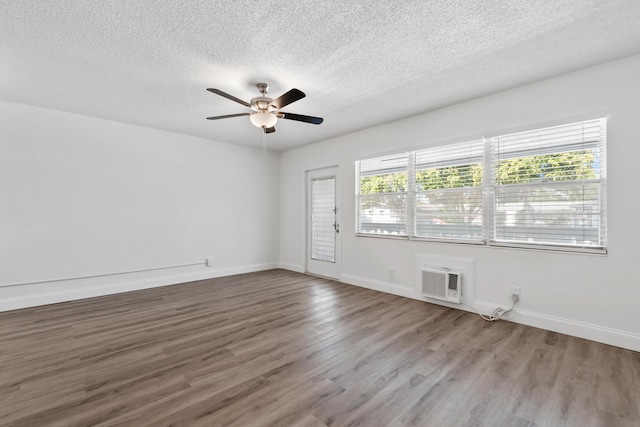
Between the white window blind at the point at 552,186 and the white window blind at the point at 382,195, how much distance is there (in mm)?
1292

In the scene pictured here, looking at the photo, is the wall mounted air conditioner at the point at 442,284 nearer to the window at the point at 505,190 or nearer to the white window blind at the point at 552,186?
the window at the point at 505,190

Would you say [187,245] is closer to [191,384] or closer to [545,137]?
[191,384]

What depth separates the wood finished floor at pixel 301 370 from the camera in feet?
5.83

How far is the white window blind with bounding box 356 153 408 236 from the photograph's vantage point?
4469mm

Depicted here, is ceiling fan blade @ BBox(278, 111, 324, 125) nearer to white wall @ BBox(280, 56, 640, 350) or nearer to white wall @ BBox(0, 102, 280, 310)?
white wall @ BBox(280, 56, 640, 350)

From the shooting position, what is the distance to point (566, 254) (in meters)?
2.98

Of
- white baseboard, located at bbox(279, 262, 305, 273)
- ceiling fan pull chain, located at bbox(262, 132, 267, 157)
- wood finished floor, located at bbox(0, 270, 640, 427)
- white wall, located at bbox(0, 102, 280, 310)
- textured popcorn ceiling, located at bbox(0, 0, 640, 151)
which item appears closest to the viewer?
wood finished floor, located at bbox(0, 270, 640, 427)

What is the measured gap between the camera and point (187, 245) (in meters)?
5.23

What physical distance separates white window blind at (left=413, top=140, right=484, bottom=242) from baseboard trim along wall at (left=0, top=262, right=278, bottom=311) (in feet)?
13.0

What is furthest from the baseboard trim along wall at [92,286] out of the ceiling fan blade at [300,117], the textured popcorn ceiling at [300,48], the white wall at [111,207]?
the ceiling fan blade at [300,117]

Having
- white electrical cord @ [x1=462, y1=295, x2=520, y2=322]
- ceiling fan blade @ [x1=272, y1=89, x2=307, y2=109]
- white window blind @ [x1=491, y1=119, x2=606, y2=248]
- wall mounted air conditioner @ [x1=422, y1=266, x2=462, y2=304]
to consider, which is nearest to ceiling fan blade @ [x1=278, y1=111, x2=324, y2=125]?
ceiling fan blade @ [x1=272, y1=89, x2=307, y2=109]

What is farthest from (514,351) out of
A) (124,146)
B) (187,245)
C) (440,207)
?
(124,146)

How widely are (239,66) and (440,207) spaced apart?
3058 millimetres

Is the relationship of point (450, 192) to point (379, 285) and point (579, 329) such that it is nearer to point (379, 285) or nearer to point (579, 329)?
point (379, 285)
